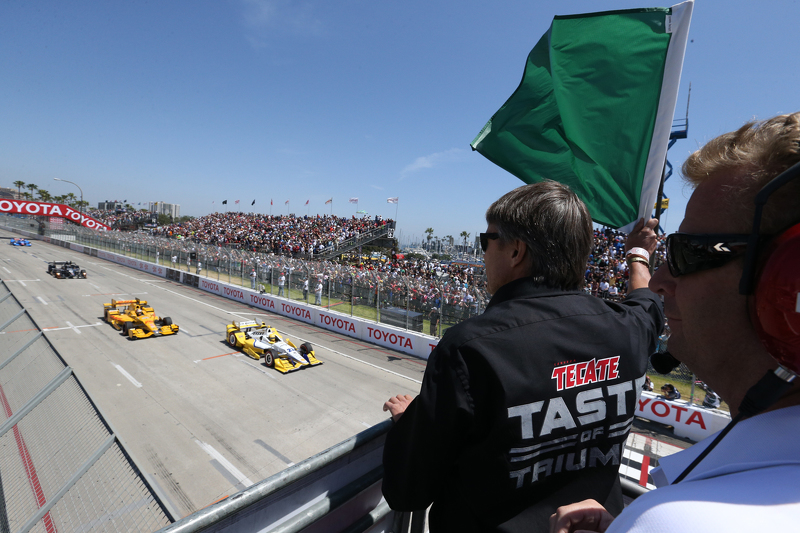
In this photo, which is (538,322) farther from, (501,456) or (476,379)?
(501,456)

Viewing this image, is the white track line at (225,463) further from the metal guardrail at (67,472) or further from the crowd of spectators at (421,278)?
the crowd of spectators at (421,278)

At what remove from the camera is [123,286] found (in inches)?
1067

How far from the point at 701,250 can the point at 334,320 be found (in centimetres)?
1853

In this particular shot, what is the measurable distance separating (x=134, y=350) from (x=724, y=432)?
1651 cm

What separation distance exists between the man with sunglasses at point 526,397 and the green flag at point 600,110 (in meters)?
1.80

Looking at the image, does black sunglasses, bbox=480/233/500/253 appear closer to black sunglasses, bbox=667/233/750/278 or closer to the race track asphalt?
black sunglasses, bbox=667/233/750/278

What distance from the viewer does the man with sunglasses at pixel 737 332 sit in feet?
1.63

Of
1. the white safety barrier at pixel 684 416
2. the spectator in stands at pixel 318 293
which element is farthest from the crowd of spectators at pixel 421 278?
the white safety barrier at pixel 684 416

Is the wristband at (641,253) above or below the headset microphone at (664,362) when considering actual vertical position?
above

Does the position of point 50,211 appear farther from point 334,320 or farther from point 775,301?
point 775,301

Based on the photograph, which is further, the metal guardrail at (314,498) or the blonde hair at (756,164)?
the metal guardrail at (314,498)

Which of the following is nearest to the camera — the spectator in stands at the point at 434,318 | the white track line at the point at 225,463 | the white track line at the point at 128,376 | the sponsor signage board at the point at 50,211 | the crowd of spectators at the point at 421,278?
the white track line at the point at 225,463

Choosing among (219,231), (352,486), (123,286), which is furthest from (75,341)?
(219,231)

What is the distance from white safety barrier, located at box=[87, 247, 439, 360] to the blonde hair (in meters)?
13.5
